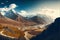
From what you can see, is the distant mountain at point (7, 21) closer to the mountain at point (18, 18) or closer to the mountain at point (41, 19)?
the mountain at point (18, 18)

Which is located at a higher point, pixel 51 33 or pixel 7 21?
pixel 7 21

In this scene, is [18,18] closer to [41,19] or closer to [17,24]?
[17,24]

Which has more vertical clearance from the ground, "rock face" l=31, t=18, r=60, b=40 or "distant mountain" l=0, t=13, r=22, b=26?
"distant mountain" l=0, t=13, r=22, b=26

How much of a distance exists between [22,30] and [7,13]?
654 mm

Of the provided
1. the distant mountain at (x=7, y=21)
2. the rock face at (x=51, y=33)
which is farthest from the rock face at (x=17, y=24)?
the rock face at (x=51, y=33)

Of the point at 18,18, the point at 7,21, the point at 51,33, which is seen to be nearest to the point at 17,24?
the point at 18,18

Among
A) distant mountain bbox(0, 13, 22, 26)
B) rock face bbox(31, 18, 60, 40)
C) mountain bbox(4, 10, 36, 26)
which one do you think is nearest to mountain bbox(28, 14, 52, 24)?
mountain bbox(4, 10, 36, 26)

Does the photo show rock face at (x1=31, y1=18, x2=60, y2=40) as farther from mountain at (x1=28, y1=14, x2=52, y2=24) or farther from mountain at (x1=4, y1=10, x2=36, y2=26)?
mountain at (x1=4, y1=10, x2=36, y2=26)

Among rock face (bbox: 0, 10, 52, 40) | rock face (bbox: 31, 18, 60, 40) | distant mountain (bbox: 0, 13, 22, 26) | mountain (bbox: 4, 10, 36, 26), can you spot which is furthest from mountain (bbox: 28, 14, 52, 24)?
distant mountain (bbox: 0, 13, 22, 26)

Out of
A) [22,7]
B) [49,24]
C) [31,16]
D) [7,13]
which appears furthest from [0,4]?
[49,24]

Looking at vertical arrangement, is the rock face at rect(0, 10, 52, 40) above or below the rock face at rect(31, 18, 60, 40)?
above

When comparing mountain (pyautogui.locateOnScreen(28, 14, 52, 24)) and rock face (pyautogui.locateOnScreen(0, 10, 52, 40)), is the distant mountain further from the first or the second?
mountain (pyautogui.locateOnScreen(28, 14, 52, 24))

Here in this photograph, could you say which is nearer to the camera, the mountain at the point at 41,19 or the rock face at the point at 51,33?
the rock face at the point at 51,33

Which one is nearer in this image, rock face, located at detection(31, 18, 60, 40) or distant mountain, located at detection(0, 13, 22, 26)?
rock face, located at detection(31, 18, 60, 40)
